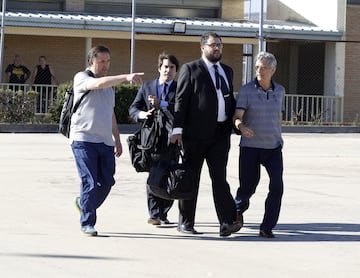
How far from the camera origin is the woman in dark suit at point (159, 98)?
1042cm

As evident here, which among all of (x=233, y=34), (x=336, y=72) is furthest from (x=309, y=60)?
(x=233, y=34)

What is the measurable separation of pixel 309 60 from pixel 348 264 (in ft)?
89.1

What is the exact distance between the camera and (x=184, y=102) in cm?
970

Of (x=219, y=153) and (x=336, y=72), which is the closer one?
(x=219, y=153)

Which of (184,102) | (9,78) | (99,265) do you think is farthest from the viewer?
(9,78)

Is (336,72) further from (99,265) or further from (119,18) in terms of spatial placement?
(99,265)

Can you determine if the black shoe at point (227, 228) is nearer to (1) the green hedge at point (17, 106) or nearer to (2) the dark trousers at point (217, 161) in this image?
(2) the dark trousers at point (217, 161)

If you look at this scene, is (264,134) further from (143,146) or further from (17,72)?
(17,72)

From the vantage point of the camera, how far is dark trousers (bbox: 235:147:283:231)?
9938 mm

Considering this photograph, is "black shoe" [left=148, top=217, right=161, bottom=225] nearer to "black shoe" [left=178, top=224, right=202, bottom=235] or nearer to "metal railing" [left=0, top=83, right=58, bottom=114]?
"black shoe" [left=178, top=224, right=202, bottom=235]

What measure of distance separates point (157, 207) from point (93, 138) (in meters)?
1.28

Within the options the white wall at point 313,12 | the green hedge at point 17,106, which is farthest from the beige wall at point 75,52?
the green hedge at point 17,106

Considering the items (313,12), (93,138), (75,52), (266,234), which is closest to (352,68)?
(313,12)

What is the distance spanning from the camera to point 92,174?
9.67 meters
